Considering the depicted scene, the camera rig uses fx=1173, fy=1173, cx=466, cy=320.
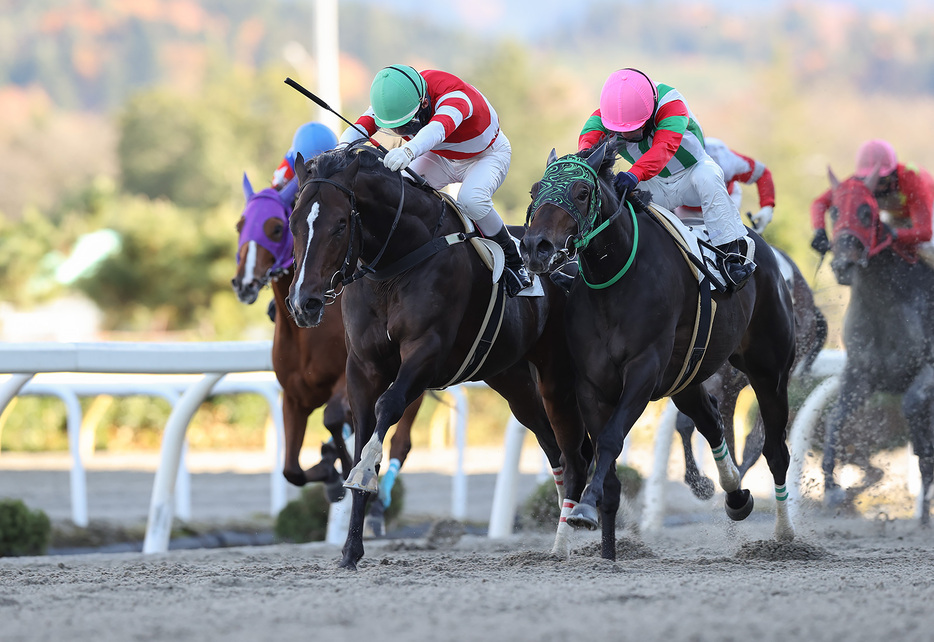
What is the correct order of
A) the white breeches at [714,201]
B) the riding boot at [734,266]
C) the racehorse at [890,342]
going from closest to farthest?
the riding boot at [734,266] → the white breeches at [714,201] → the racehorse at [890,342]

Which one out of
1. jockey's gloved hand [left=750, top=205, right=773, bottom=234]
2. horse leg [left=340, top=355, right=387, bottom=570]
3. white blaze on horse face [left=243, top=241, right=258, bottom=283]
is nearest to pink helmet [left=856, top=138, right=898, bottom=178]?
jockey's gloved hand [left=750, top=205, right=773, bottom=234]

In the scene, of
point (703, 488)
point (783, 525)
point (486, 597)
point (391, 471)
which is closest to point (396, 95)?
point (486, 597)

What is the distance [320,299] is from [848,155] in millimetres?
53694

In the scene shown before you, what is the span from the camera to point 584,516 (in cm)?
397

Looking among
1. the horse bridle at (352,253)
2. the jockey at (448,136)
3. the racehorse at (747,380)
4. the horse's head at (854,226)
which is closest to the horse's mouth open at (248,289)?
the jockey at (448,136)

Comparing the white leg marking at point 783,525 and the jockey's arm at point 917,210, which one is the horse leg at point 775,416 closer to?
the white leg marking at point 783,525

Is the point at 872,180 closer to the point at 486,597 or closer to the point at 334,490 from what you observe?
the point at 334,490

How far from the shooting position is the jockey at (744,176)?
20.8ft

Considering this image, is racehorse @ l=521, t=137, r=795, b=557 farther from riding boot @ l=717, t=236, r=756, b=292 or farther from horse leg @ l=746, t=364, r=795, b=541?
horse leg @ l=746, t=364, r=795, b=541

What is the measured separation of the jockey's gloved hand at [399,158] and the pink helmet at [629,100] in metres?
0.95

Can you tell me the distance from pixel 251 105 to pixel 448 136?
47.3 meters

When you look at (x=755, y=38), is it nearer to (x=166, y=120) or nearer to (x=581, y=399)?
(x=166, y=120)

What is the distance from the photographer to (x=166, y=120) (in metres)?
44.9

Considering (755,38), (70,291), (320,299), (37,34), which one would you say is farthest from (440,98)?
(755,38)
